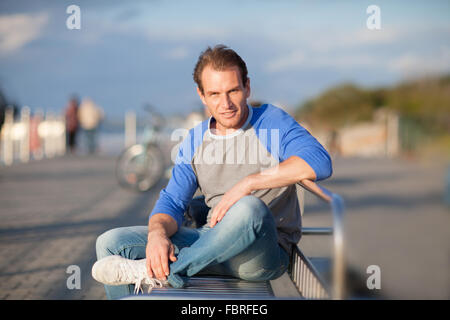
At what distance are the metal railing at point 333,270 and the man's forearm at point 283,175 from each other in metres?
0.04

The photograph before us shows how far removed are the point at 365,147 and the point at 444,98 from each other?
410 cm

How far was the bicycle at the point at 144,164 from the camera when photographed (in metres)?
10.2

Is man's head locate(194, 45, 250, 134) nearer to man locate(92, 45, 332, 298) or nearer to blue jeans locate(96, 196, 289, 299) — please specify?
man locate(92, 45, 332, 298)

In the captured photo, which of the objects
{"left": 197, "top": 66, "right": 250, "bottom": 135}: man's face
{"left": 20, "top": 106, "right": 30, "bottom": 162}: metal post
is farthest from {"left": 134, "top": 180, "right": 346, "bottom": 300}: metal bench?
{"left": 20, "top": 106, "right": 30, "bottom": 162}: metal post

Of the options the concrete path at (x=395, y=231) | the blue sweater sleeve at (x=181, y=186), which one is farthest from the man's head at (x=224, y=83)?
the concrete path at (x=395, y=231)

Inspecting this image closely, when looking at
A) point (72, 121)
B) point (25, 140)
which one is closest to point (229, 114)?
point (25, 140)

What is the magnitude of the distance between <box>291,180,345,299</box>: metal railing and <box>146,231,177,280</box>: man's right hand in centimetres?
61

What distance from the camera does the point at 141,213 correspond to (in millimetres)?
7723

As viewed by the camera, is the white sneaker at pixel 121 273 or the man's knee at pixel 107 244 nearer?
the white sneaker at pixel 121 273

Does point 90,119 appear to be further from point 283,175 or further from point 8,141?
point 283,175

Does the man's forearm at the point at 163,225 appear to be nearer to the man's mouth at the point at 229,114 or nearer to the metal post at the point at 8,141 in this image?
the man's mouth at the point at 229,114

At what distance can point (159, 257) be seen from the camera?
2418 millimetres

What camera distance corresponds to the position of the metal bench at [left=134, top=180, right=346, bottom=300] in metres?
1.92
